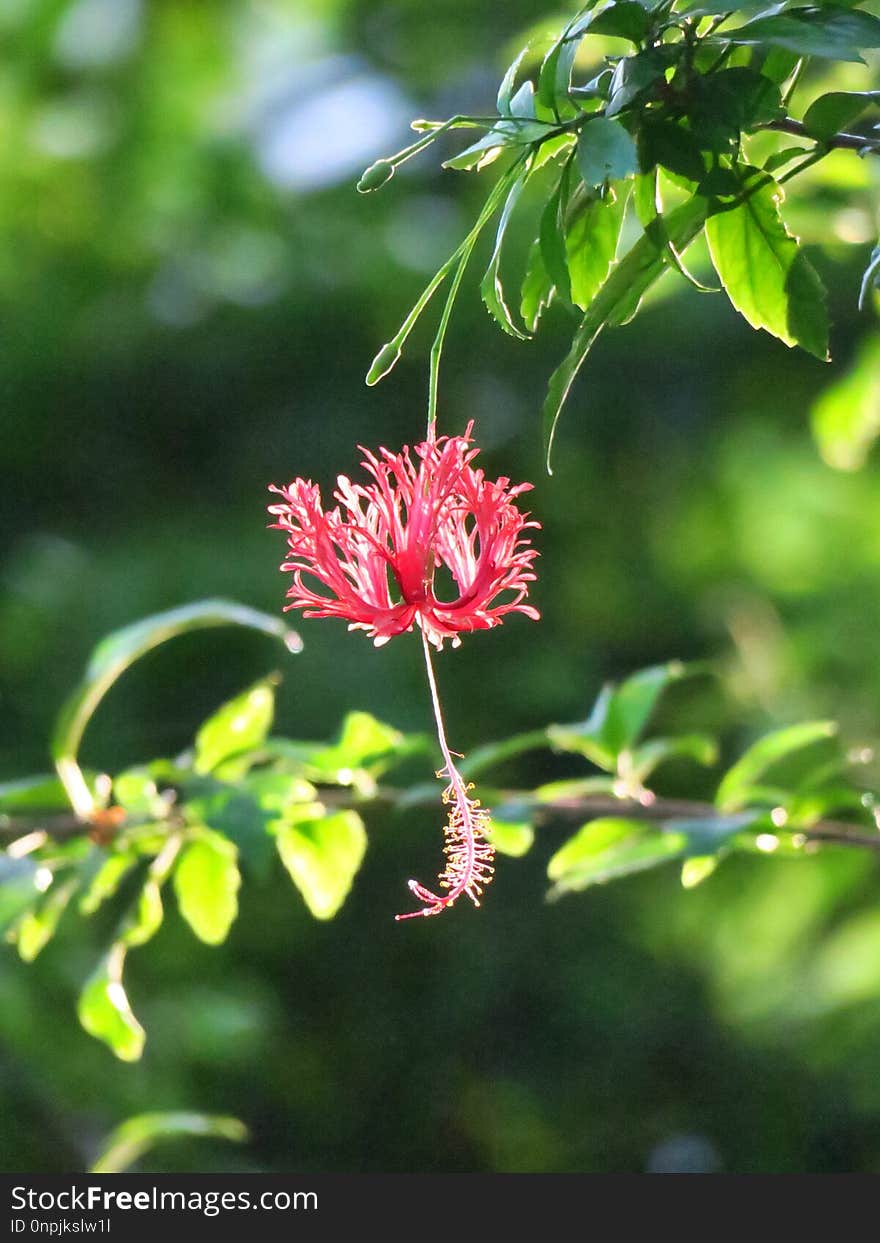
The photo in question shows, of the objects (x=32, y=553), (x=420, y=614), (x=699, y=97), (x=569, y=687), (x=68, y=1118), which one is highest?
(x=32, y=553)

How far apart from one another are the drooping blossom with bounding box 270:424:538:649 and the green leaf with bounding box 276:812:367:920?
1.26ft

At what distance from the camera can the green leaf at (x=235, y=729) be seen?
134cm

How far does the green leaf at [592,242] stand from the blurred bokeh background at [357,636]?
2549 millimetres

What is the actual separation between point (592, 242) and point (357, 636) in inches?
125

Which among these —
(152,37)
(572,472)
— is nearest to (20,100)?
(152,37)

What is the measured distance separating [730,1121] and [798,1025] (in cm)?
71

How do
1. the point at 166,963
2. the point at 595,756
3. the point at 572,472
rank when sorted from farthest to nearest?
the point at 572,472 → the point at 166,963 → the point at 595,756

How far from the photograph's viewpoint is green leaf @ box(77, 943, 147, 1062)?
51.1 inches

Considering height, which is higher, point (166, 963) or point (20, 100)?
point (20, 100)

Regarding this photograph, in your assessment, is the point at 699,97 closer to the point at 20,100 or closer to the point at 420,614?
the point at 420,614

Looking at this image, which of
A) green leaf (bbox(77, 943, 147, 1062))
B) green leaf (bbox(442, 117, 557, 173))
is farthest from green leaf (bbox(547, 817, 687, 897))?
green leaf (bbox(442, 117, 557, 173))

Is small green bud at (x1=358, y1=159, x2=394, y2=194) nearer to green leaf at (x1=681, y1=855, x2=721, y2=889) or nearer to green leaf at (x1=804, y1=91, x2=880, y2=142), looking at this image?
green leaf at (x1=804, y1=91, x2=880, y2=142)

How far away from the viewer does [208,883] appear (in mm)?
1317

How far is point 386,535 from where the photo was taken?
92 cm
